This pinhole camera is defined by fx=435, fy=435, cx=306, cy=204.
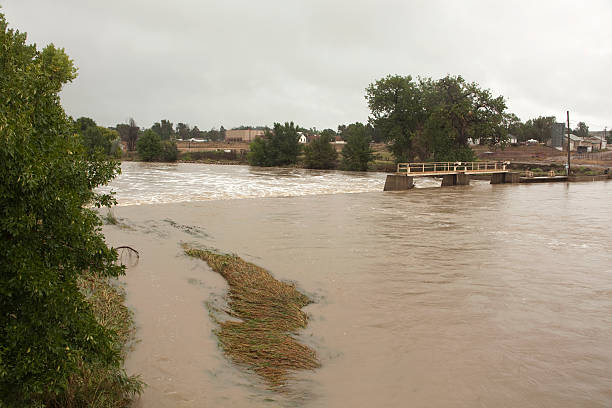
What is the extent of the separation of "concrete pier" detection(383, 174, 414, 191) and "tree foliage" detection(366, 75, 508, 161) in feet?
87.4

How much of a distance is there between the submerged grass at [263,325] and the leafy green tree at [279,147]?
7533cm

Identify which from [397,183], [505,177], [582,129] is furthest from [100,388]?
[582,129]

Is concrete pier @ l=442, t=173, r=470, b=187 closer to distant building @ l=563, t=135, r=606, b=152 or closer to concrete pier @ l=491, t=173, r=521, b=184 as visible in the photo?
concrete pier @ l=491, t=173, r=521, b=184

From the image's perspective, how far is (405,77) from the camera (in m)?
69.8

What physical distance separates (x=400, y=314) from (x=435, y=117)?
59760 mm

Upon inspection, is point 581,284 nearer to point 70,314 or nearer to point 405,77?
point 70,314

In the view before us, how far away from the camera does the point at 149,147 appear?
9594cm

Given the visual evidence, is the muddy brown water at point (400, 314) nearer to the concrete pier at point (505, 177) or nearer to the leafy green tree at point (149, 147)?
the concrete pier at point (505, 177)

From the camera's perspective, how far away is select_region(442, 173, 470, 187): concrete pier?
4482 cm

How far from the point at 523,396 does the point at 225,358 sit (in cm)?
364

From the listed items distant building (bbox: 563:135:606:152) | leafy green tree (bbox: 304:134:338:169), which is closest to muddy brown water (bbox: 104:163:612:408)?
leafy green tree (bbox: 304:134:338:169)

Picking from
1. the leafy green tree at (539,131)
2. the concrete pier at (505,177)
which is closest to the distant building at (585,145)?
the leafy green tree at (539,131)

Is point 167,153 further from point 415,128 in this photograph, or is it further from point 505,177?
point 505,177

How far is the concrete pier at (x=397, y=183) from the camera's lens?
38.2 m
